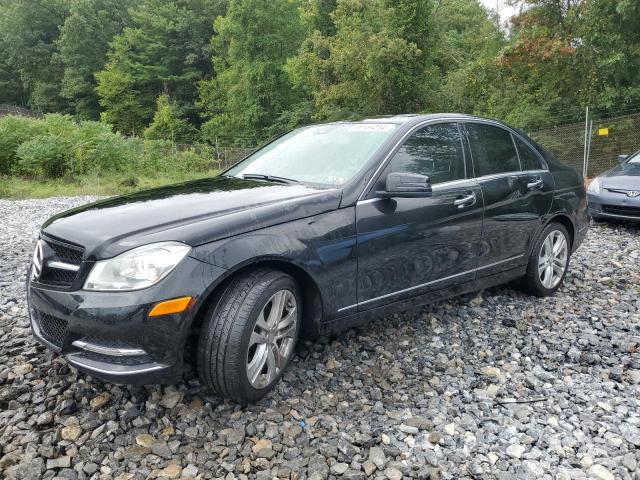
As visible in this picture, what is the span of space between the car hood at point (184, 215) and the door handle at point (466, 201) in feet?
3.37

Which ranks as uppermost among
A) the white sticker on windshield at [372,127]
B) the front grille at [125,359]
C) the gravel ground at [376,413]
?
the white sticker on windshield at [372,127]

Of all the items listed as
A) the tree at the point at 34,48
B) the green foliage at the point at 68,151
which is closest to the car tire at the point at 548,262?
the green foliage at the point at 68,151

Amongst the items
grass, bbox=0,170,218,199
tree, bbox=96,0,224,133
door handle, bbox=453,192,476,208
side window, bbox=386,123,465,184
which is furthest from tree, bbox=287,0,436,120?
door handle, bbox=453,192,476,208

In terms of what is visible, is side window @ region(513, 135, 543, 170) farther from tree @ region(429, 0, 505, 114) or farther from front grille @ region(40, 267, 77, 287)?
tree @ region(429, 0, 505, 114)

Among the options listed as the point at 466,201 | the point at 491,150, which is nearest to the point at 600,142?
the point at 491,150

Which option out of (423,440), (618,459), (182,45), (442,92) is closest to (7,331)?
(423,440)

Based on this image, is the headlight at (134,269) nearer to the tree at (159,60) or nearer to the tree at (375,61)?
the tree at (375,61)

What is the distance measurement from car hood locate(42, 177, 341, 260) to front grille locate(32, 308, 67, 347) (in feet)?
1.25

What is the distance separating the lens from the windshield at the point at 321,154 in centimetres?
321

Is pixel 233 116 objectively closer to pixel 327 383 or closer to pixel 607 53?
pixel 607 53

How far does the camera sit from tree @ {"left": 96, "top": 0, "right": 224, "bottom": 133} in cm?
4666

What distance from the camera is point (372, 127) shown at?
3535 mm

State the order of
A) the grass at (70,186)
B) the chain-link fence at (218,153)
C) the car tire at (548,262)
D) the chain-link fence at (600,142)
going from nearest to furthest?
1. the car tire at (548,262)
2. the chain-link fence at (600,142)
3. the grass at (70,186)
4. the chain-link fence at (218,153)

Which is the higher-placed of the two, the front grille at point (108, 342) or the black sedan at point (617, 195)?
the front grille at point (108, 342)
